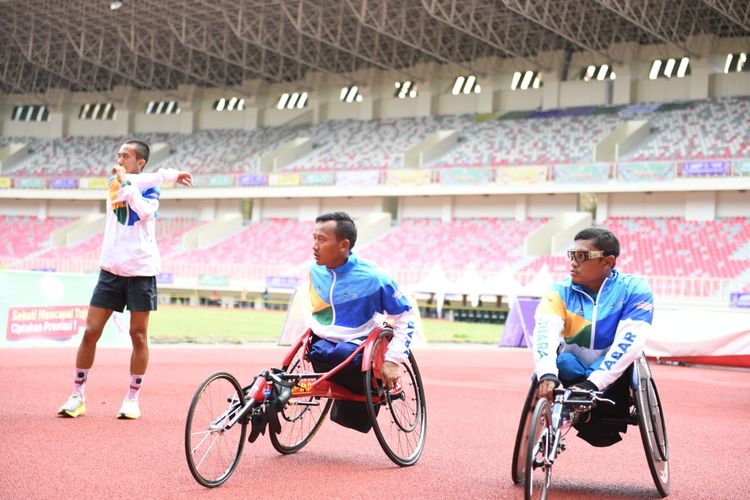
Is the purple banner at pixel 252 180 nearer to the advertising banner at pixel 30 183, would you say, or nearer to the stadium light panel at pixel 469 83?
the stadium light panel at pixel 469 83

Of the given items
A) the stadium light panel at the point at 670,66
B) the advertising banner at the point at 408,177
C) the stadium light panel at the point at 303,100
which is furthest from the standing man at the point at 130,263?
the stadium light panel at the point at 303,100

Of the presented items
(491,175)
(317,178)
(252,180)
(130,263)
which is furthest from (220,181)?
A: (130,263)

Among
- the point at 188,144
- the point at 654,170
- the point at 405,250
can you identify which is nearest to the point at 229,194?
the point at 188,144

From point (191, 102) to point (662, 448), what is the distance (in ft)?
189

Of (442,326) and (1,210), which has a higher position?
(1,210)

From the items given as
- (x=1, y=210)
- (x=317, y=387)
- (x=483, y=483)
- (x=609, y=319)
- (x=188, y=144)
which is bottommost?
(x=483, y=483)

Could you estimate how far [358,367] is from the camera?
20.2ft

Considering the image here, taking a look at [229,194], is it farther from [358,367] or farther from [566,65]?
[358,367]

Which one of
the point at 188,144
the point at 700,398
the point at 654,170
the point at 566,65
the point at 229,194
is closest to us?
the point at 700,398

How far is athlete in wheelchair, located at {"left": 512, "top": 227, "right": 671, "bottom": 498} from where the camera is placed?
5266 mm

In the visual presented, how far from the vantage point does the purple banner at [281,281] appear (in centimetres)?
3978

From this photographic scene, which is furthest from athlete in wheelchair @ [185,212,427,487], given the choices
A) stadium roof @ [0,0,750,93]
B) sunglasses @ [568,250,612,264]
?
stadium roof @ [0,0,750,93]

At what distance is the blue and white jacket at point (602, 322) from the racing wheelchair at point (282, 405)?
1197 millimetres

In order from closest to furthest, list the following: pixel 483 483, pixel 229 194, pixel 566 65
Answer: pixel 483 483 → pixel 566 65 → pixel 229 194
